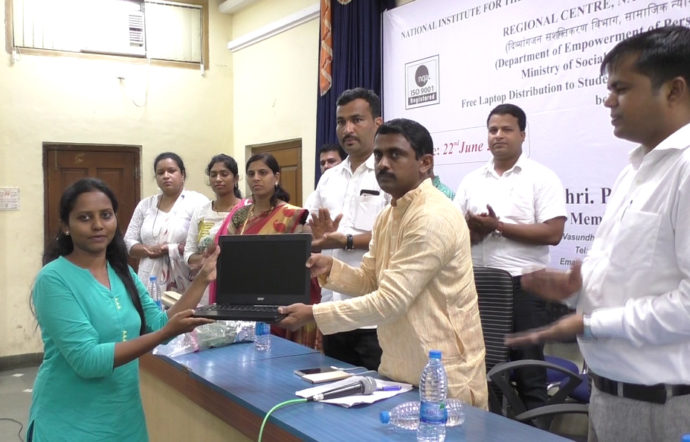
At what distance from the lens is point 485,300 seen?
2658 mm

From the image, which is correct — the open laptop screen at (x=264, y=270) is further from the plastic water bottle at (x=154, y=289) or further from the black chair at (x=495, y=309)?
the plastic water bottle at (x=154, y=289)

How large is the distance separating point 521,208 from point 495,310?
2.07ft

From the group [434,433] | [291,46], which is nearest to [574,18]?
[434,433]

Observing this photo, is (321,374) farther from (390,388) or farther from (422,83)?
(422,83)

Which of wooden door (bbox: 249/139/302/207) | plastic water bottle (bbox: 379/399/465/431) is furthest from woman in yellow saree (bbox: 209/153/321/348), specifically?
wooden door (bbox: 249/139/302/207)

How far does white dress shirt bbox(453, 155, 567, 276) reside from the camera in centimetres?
299

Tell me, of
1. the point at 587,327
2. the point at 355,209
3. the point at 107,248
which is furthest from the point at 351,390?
the point at 355,209

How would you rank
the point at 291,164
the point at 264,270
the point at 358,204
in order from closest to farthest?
1. the point at 264,270
2. the point at 358,204
3. the point at 291,164

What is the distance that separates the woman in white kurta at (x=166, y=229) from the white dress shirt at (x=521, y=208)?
6.54ft

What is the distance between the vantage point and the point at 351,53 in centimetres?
486

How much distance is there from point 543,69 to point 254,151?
383cm

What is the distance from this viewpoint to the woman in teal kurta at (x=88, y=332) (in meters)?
1.76

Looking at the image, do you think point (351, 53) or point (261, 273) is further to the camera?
point (351, 53)

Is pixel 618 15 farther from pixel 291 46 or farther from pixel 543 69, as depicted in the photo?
pixel 291 46
